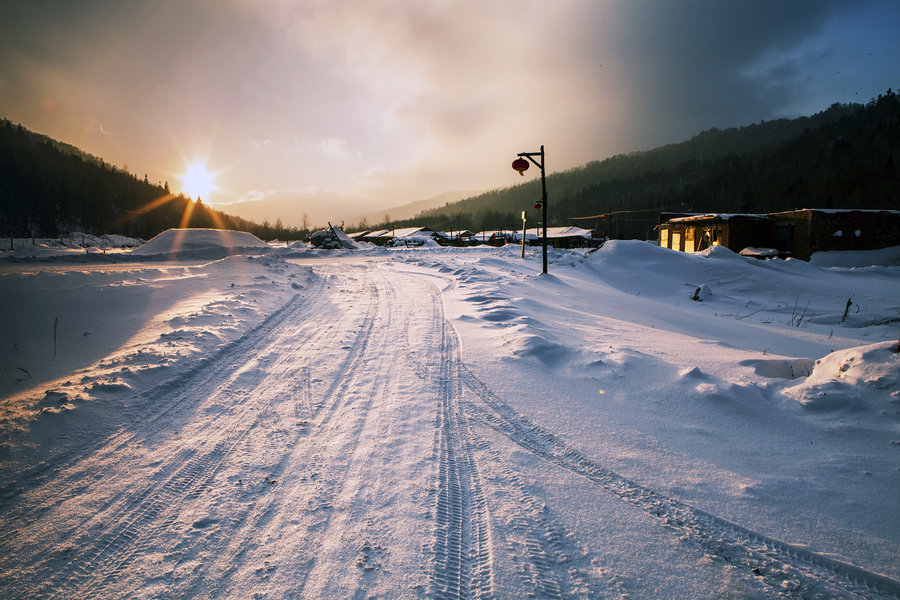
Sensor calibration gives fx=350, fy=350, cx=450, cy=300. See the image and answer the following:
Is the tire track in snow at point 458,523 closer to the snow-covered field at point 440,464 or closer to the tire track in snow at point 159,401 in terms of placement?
the snow-covered field at point 440,464

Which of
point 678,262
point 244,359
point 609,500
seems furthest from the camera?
point 678,262

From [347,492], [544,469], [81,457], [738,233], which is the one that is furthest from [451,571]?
[738,233]

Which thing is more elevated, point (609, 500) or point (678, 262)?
point (678, 262)

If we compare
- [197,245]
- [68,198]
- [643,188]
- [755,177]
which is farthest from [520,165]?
[643,188]

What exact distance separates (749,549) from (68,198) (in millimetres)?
99172

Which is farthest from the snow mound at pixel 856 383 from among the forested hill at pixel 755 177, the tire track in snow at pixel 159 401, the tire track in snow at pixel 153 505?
the forested hill at pixel 755 177

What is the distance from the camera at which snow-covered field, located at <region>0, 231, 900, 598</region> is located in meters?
1.72

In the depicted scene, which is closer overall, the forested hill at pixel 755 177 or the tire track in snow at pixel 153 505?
the tire track in snow at pixel 153 505

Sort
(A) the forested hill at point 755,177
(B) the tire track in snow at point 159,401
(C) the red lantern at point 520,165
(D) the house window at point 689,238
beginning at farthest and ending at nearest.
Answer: (A) the forested hill at point 755,177
(D) the house window at point 689,238
(C) the red lantern at point 520,165
(B) the tire track in snow at point 159,401

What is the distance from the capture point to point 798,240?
72.5 feet

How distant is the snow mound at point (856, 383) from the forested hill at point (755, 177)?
23.6m

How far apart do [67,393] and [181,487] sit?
→ 2.14 metres

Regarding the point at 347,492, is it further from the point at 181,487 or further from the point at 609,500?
the point at 609,500

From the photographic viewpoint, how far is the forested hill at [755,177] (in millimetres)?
51406
